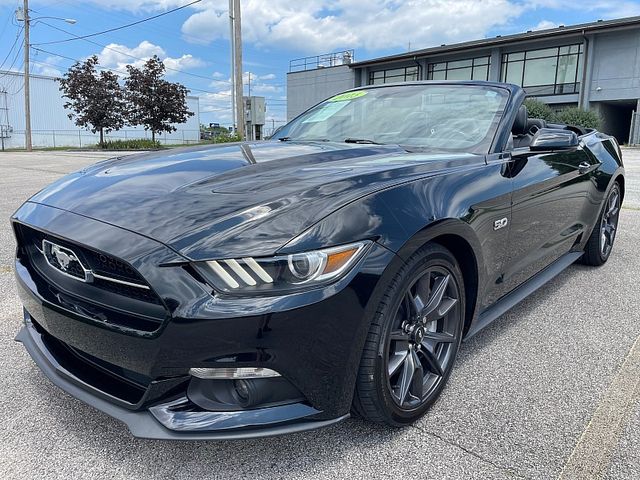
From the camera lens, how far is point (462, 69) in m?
35.7

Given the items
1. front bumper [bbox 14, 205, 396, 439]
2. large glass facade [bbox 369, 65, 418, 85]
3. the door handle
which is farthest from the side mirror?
large glass facade [bbox 369, 65, 418, 85]

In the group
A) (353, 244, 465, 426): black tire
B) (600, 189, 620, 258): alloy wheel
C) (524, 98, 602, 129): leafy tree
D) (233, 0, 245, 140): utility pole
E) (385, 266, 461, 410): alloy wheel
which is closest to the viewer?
(353, 244, 465, 426): black tire

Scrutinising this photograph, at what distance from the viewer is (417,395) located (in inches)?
82.9

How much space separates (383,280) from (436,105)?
182 centimetres

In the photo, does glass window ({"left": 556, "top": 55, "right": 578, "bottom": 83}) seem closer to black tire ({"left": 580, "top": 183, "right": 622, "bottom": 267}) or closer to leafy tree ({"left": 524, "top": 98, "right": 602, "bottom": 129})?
leafy tree ({"left": 524, "top": 98, "right": 602, "bottom": 129})

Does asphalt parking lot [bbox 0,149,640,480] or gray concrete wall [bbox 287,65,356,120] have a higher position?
gray concrete wall [bbox 287,65,356,120]

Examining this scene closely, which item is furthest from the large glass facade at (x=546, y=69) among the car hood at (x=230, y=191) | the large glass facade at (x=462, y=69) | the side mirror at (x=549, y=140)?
the car hood at (x=230, y=191)

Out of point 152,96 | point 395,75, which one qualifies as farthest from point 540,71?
point 152,96

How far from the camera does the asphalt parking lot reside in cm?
183

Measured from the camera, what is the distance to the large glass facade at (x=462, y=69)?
34.5 m

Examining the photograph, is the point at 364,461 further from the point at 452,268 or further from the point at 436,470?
the point at 452,268

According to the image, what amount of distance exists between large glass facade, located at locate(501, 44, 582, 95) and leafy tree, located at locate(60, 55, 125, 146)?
2777 cm

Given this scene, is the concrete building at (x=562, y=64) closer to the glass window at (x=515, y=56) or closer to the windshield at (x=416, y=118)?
the glass window at (x=515, y=56)

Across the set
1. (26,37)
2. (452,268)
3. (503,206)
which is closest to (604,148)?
(503,206)
